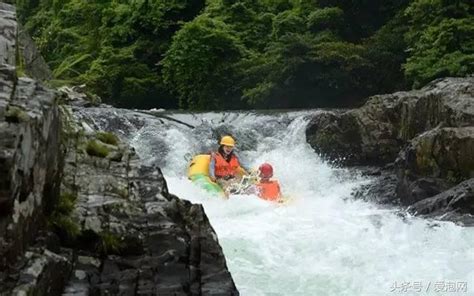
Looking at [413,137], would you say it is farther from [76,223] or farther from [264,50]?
[264,50]

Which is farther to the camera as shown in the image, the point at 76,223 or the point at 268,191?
the point at 268,191

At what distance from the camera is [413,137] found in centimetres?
1266

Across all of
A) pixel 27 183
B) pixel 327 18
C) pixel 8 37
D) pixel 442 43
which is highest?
pixel 327 18

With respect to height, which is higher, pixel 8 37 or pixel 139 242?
pixel 8 37

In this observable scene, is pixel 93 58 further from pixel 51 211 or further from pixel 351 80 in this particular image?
pixel 51 211

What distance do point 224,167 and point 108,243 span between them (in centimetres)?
665

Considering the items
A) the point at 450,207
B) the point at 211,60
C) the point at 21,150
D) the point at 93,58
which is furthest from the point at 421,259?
the point at 93,58

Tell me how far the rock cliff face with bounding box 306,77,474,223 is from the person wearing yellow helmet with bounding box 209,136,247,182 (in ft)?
7.98

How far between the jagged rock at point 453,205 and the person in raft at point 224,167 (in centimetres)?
285

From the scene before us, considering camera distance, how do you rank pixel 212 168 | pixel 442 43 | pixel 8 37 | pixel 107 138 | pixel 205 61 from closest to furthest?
pixel 8 37, pixel 107 138, pixel 212 168, pixel 442 43, pixel 205 61

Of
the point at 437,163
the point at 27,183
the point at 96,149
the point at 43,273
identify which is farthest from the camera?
the point at 437,163

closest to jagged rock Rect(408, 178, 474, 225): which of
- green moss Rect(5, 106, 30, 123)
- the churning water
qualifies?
the churning water

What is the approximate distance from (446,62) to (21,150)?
14.0 meters

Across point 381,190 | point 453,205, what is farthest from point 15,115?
point 381,190
